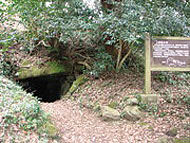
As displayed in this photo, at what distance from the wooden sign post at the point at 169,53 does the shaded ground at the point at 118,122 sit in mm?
1008

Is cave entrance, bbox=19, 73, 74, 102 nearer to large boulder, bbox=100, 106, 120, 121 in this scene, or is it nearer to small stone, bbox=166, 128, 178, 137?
large boulder, bbox=100, 106, 120, 121

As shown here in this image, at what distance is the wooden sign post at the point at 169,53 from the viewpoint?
5.55 meters

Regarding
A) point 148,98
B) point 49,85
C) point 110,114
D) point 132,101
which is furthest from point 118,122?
point 49,85

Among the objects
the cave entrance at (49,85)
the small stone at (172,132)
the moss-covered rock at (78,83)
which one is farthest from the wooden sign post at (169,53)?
the cave entrance at (49,85)

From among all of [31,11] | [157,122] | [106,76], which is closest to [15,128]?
[157,122]

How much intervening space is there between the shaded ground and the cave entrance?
187 cm

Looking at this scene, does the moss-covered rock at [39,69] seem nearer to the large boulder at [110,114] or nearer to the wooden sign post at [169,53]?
the large boulder at [110,114]

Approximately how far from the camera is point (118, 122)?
5145 millimetres

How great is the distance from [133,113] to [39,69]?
452 centimetres

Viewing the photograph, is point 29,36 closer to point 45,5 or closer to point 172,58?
point 45,5

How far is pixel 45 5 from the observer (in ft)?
23.4

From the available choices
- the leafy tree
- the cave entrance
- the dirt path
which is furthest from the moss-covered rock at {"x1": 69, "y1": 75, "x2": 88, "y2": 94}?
the leafy tree

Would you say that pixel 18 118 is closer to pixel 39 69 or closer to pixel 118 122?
pixel 118 122

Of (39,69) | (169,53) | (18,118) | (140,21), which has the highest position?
(140,21)
